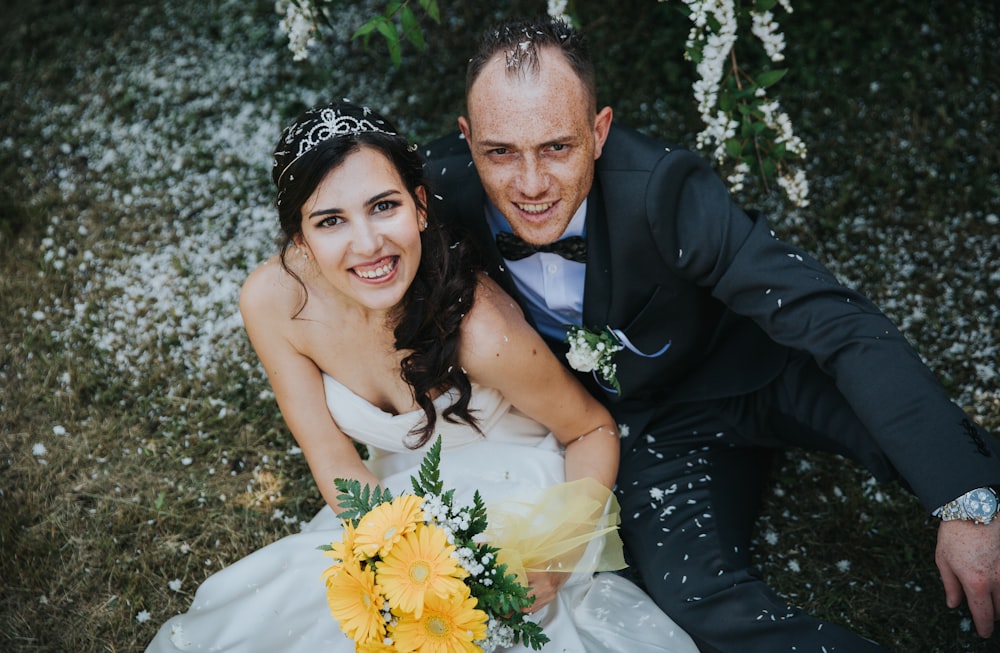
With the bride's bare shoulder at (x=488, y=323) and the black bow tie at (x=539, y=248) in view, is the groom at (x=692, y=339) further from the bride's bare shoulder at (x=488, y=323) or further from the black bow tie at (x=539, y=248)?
the bride's bare shoulder at (x=488, y=323)

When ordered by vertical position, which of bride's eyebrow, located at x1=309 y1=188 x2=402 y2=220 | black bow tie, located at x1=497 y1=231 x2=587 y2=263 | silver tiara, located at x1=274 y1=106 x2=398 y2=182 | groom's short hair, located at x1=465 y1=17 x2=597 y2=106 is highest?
groom's short hair, located at x1=465 y1=17 x2=597 y2=106

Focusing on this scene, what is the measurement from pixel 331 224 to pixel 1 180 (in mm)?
3229

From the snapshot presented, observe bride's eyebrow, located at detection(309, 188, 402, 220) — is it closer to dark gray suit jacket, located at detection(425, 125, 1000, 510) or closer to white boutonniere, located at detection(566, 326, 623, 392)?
dark gray suit jacket, located at detection(425, 125, 1000, 510)

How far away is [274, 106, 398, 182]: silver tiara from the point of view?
2496mm

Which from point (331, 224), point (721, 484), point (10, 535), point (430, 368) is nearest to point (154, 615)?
point (10, 535)

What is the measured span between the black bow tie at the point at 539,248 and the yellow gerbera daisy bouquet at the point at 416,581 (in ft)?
3.31

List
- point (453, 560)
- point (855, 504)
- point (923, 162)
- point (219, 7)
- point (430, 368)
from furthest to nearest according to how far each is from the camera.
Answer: point (219, 7) → point (923, 162) → point (855, 504) → point (430, 368) → point (453, 560)

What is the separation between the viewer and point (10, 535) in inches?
136

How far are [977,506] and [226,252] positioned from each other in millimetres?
3506

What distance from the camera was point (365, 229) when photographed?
8.29ft

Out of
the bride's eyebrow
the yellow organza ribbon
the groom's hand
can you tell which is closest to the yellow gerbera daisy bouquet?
the yellow organza ribbon

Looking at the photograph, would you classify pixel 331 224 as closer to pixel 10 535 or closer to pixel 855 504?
pixel 10 535

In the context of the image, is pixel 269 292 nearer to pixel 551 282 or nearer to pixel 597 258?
pixel 551 282

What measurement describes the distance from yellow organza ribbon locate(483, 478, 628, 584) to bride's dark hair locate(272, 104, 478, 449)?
39 centimetres
